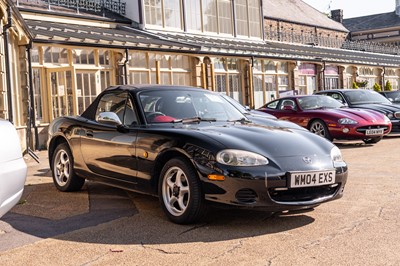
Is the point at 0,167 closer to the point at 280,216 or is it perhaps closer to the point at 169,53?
the point at 280,216

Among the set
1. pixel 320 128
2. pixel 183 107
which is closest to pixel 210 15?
pixel 320 128

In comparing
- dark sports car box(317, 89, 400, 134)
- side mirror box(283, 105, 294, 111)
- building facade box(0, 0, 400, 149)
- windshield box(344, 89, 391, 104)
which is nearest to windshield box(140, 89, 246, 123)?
building facade box(0, 0, 400, 149)

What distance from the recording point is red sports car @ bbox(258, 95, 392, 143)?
12398mm

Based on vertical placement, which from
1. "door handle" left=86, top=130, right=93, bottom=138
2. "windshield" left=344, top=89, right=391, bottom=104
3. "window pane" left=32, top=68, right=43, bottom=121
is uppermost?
"window pane" left=32, top=68, right=43, bottom=121

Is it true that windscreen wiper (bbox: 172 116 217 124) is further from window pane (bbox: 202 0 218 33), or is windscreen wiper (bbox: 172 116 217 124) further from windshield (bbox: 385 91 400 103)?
window pane (bbox: 202 0 218 33)

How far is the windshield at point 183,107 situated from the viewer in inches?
232

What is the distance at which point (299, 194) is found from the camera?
16.1ft

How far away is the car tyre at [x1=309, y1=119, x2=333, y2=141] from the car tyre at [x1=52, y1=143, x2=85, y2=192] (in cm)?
731

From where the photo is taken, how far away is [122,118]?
241 inches

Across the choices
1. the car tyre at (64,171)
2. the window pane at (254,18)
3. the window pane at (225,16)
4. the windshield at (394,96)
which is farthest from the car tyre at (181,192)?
the window pane at (254,18)

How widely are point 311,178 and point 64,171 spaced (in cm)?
362

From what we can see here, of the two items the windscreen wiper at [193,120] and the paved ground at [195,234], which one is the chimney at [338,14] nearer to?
the paved ground at [195,234]

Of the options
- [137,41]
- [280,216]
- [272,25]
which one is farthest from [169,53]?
[272,25]

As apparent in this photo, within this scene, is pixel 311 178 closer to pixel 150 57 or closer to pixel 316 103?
pixel 316 103
